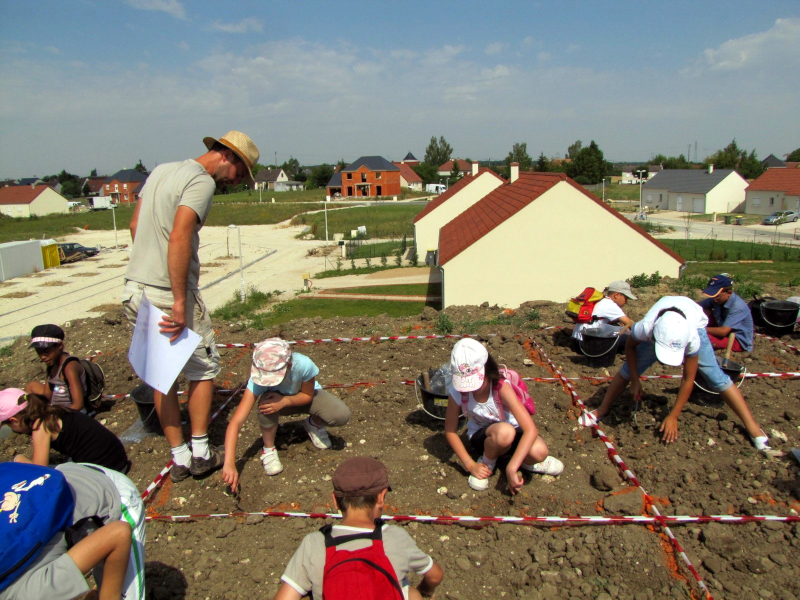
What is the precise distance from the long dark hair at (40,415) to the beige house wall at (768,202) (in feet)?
208

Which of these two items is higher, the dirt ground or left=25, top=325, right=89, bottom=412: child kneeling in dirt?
left=25, top=325, right=89, bottom=412: child kneeling in dirt

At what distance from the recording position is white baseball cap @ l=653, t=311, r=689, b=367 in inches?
174

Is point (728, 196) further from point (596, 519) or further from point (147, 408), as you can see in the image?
point (147, 408)

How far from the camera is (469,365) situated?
3.85 metres

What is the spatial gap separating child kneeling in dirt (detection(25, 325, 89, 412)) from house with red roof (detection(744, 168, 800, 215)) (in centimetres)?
6248

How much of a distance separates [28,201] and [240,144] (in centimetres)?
9104

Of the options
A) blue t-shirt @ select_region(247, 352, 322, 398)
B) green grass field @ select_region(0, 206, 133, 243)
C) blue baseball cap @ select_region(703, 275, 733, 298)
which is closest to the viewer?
blue t-shirt @ select_region(247, 352, 322, 398)

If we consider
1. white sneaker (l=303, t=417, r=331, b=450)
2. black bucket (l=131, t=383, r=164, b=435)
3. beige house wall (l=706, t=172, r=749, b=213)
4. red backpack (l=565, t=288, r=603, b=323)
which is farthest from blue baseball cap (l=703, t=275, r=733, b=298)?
beige house wall (l=706, t=172, r=749, b=213)

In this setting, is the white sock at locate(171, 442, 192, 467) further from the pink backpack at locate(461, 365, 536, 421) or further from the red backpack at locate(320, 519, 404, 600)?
the red backpack at locate(320, 519, 404, 600)

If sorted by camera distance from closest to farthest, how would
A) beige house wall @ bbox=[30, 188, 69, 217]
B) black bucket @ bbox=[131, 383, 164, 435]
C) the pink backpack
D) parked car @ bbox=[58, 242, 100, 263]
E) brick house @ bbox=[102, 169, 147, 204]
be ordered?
the pink backpack
black bucket @ bbox=[131, 383, 164, 435]
parked car @ bbox=[58, 242, 100, 263]
beige house wall @ bbox=[30, 188, 69, 217]
brick house @ bbox=[102, 169, 147, 204]

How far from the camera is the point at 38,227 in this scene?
55875 millimetres

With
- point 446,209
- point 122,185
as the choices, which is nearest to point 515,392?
point 446,209

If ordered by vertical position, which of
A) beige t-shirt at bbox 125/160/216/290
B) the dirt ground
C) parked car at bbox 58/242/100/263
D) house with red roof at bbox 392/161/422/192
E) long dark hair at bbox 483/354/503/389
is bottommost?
parked car at bbox 58/242/100/263

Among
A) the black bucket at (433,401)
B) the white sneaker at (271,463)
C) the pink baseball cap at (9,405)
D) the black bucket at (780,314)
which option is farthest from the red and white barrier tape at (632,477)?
the pink baseball cap at (9,405)
